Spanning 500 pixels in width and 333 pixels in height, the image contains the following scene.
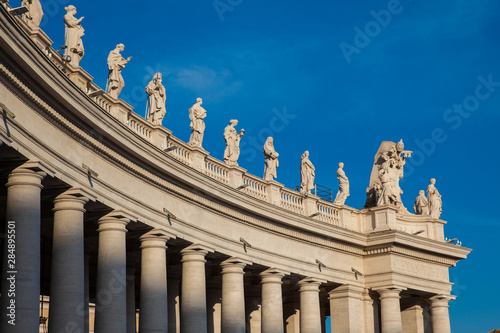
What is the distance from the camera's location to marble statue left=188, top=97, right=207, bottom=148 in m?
70.6

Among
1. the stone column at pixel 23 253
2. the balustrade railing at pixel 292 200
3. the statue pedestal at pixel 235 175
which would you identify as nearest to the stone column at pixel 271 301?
the balustrade railing at pixel 292 200

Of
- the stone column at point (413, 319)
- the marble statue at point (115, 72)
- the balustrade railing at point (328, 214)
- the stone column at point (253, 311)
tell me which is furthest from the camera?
the stone column at point (413, 319)

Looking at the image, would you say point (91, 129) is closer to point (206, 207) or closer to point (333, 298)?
point (206, 207)

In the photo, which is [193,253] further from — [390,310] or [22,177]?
[390,310]

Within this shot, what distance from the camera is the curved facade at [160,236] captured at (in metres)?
45.8

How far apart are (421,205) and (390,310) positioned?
1602 centimetres

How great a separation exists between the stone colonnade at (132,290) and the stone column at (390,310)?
0.32 ft

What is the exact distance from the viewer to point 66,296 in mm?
49344

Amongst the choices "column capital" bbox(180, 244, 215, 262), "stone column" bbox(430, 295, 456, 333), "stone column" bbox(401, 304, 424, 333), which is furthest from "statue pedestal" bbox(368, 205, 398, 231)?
"column capital" bbox(180, 244, 215, 262)

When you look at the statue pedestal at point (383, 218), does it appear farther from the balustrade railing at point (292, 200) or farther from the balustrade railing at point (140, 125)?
the balustrade railing at point (140, 125)

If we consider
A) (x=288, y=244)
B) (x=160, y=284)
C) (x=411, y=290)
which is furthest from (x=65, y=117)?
(x=411, y=290)

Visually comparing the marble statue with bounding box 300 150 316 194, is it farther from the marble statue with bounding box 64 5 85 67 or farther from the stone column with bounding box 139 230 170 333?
the marble statue with bounding box 64 5 85 67

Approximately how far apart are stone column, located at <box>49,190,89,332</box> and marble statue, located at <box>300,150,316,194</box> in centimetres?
3638

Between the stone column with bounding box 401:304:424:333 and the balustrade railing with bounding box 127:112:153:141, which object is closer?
the balustrade railing with bounding box 127:112:153:141
